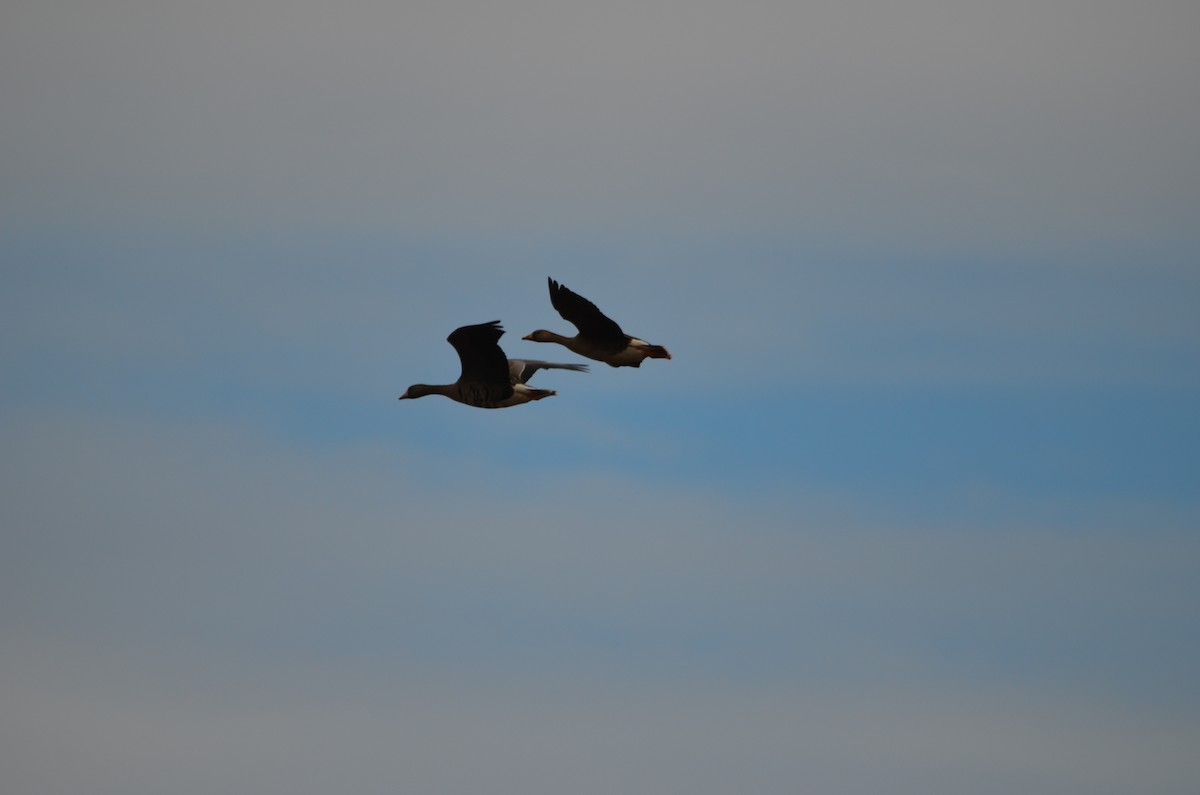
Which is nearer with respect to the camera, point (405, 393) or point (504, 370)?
point (504, 370)

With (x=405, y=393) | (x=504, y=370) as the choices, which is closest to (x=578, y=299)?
(x=504, y=370)

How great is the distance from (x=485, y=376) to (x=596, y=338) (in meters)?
3.01

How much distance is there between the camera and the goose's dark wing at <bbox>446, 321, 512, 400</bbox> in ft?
184

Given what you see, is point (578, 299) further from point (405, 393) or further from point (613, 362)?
point (405, 393)

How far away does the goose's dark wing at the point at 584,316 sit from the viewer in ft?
188

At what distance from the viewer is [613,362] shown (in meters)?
60.1

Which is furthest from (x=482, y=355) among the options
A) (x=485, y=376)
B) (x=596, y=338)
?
(x=596, y=338)

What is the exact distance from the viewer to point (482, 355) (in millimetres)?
57219

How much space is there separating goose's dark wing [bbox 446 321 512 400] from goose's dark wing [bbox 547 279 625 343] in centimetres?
185

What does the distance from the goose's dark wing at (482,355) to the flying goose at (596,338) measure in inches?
76.0

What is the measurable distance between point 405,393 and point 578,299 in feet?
24.4

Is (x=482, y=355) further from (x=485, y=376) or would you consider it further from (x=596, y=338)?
(x=596, y=338)

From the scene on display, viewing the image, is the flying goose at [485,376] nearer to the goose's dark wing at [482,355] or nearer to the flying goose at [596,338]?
the goose's dark wing at [482,355]

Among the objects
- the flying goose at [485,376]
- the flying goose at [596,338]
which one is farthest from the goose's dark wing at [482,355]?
the flying goose at [596,338]
